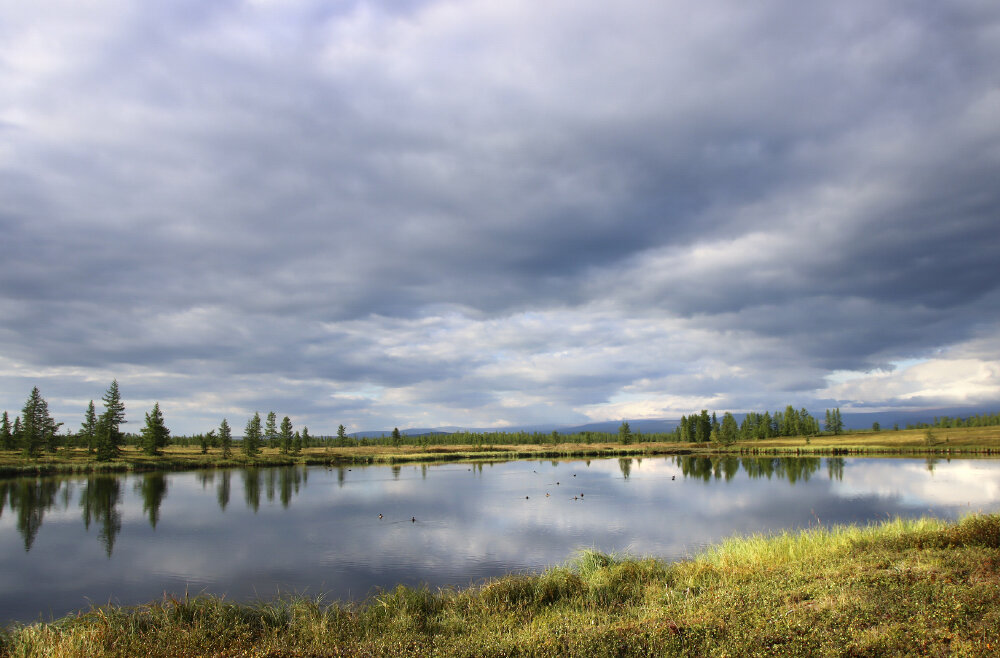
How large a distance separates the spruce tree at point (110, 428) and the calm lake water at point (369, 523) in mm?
20366

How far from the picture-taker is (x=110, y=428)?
85.1 metres

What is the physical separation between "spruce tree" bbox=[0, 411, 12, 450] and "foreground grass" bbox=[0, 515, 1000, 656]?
373 feet

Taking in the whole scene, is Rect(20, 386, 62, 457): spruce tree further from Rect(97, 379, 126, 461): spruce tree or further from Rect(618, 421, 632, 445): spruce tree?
Rect(618, 421, 632, 445): spruce tree

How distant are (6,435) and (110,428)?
29.4 m

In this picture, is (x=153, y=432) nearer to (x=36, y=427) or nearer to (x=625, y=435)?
(x=36, y=427)

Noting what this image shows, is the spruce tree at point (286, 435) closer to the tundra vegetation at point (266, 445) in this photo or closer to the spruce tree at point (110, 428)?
the tundra vegetation at point (266, 445)

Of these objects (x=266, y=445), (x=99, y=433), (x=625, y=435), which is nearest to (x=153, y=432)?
(x=99, y=433)

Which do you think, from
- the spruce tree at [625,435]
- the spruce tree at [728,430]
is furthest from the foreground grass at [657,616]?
the spruce tree at [625,435]

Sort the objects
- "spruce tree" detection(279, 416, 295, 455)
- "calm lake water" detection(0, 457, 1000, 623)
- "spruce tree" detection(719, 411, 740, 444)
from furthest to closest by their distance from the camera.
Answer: "spruce tree" detection(719, 411, 740, 444)
"spruce tree" detection(279, 416, 295, 455)
"calm lake water" detection(0, 457, 1000, 623)

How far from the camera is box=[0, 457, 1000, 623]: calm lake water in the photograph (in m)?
22.3

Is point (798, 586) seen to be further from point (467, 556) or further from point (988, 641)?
point (467, 556)

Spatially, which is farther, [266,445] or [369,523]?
[266,445]

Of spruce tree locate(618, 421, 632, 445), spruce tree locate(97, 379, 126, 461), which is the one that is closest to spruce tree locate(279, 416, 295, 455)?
spruce tree locate(97, 379, 126, 461)

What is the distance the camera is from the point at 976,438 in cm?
10850
